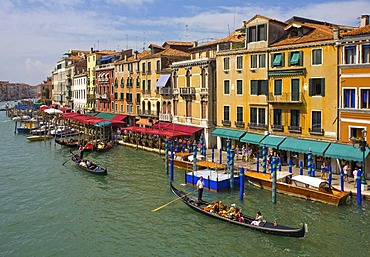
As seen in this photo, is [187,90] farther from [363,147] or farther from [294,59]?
[363,147]

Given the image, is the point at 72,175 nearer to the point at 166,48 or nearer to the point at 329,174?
the point at 329,174

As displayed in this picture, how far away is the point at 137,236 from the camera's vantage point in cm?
1797

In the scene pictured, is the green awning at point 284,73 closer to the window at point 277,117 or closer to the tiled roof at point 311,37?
the tiled roof at point 311,37

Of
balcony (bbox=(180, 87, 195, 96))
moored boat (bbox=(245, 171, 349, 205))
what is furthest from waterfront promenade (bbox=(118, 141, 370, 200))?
balcony (bbox=(180, 87, 195, 96))

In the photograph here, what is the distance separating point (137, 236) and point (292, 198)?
30.1 ft

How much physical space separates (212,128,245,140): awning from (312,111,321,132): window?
6.37 meters

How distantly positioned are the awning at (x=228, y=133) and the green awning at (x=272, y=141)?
2743mm

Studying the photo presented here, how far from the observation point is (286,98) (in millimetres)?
27750

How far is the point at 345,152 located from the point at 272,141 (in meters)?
5.73

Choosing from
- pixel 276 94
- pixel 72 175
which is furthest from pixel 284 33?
pixel 72 175

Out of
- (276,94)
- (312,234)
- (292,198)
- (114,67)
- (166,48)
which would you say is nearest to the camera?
(312,234)

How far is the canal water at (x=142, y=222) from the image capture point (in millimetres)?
16562

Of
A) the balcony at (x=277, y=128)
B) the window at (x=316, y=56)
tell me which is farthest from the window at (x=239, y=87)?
the window at (x=316, y=56)

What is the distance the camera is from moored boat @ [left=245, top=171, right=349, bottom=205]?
20.7 meters
